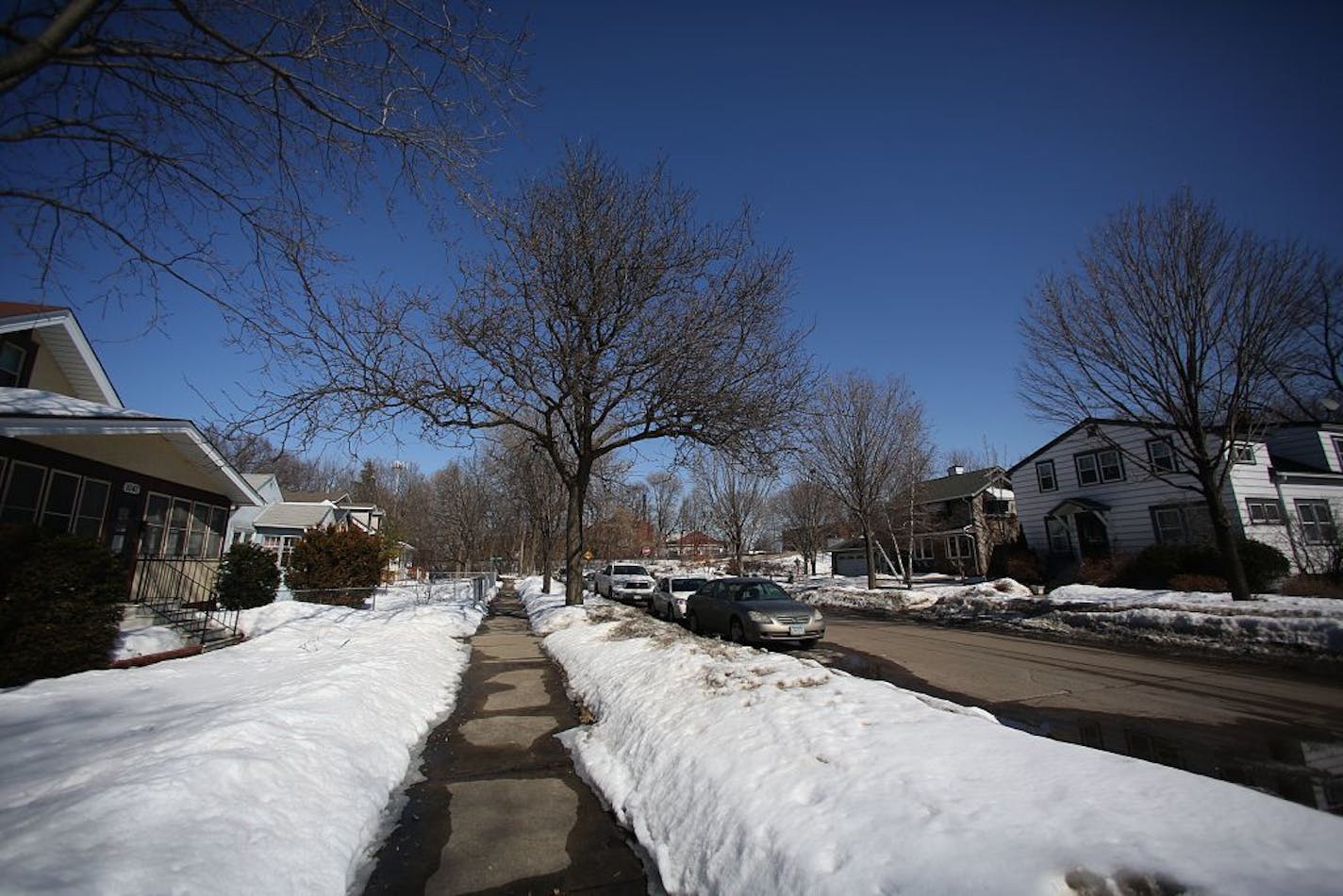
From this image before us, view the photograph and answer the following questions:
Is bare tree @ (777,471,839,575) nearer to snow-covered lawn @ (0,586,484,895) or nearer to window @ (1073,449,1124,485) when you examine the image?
window @ (1073,449,1124,485)

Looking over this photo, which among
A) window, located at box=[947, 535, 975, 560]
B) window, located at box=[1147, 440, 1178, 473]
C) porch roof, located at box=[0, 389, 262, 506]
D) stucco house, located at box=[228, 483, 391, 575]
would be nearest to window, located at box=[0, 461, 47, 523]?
porch roof, located at box=[0, 389, 262, 506]

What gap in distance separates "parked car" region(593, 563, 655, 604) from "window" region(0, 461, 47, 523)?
1913cm

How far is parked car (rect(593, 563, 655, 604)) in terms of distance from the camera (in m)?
26.4

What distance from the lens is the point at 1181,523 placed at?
23.4 metres

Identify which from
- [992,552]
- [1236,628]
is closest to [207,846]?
[1236,628]

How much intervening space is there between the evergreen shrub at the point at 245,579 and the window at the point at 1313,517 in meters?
36.9

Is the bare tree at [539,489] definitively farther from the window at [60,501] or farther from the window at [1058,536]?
the window at [1058,536]

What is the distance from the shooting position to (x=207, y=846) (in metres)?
3.52

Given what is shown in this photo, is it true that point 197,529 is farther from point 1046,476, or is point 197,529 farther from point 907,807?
point 1046,476

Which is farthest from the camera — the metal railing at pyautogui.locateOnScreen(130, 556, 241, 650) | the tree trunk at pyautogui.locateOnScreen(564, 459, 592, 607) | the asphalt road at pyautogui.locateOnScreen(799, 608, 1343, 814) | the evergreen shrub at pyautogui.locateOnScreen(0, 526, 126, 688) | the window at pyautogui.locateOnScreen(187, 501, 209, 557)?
the tree trunk at pyautogui.locateOnScreen(564, 459, 592, 607)

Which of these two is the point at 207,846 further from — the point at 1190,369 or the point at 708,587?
the point at 1190,369

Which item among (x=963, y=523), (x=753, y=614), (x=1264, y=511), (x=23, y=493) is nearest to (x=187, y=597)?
(x=23, y=493)

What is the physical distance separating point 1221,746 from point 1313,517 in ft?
85.8

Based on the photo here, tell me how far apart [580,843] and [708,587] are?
453 inches
